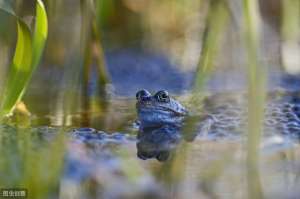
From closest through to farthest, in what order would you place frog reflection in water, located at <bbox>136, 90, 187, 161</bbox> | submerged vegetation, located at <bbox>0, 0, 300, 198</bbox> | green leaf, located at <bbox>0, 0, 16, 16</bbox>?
submerged vegetation, located at <bbox>0, 0, 300, 198</bbox>
green leaf, located at <bbox>0, 0, 16, 16</bbox>
frog reflection in water, located at <bbox>136, 90, 187, 161</bbox>

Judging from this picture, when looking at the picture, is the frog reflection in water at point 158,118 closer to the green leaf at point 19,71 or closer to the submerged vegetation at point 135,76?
the submerged vegetation at point 135,76

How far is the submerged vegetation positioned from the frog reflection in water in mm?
35

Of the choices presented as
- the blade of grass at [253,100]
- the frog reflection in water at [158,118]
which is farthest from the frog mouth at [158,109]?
the blade of grass at [253,100]

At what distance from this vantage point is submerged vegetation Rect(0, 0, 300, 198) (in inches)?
50.1

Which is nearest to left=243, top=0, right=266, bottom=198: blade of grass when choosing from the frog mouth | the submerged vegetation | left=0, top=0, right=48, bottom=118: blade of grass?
the submerged vegetation

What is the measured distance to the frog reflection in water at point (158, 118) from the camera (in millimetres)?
1677

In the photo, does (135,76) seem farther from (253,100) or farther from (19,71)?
(253,100)

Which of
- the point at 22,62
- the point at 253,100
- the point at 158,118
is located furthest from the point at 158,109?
the point at 253,100

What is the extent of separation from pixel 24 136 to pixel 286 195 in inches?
25.1

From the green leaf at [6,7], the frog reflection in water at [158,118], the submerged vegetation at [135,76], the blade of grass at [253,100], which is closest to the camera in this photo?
the blade of grass at [253,100]

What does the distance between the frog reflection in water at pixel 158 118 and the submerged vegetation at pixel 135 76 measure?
0.04 meters

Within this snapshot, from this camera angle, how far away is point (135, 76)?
96.3 inches

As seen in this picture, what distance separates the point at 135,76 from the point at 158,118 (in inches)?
26.3

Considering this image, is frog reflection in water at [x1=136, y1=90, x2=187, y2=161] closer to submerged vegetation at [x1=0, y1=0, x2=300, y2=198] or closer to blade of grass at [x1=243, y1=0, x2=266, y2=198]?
submerged vegetation at [x1=0, y1=0, x2=300, y2=198]
